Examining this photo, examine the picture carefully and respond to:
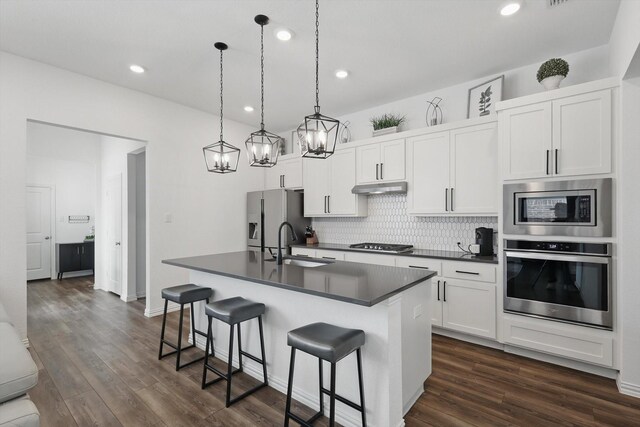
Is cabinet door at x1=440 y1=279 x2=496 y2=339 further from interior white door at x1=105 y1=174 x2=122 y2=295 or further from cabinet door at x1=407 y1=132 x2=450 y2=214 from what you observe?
interior white door at x1=105 y1=174 x2=122 y2=295

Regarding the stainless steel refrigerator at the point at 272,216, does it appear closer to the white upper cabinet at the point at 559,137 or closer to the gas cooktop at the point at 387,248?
the gas cooktop at the point at 387,248

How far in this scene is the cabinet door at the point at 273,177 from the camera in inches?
218

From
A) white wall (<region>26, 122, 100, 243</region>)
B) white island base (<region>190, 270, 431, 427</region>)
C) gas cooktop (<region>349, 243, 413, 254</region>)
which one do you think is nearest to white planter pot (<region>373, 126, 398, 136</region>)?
gas cooktop (<region>349, 243, 413, 254</region>)

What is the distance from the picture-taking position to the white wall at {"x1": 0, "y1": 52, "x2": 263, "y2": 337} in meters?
3.17

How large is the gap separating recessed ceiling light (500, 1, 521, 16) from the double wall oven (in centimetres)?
146

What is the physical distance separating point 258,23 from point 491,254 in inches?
130

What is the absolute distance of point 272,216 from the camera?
16.6ft

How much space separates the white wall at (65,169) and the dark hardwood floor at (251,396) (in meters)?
4.70

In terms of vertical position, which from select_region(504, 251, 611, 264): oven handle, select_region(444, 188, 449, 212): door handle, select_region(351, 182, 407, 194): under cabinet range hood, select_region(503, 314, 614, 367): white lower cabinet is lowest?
select_region(503, 314, 614, 367): white lower cabinet

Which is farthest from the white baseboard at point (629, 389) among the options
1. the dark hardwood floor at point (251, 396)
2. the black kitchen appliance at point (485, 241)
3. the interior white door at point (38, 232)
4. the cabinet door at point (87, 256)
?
the interior white door at point (38, 232)

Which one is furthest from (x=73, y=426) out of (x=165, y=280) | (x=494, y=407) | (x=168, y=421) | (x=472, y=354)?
(x=472, y=354)

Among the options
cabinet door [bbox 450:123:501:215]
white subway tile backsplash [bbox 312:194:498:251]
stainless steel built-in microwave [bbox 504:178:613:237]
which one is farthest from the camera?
white subway tile backsplash [bbox 312:194:498:251]

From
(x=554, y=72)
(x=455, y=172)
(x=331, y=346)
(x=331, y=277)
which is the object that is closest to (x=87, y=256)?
(x=331, y=277)

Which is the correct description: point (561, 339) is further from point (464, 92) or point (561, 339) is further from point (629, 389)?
point (464, 92)
